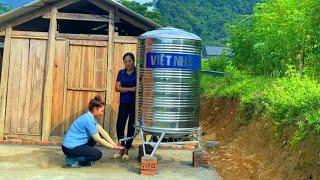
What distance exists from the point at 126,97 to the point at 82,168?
1492 mm

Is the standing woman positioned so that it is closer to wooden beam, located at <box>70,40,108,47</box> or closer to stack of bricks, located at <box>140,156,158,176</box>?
stack of bricks, located at <box>140,156,158,176</box>

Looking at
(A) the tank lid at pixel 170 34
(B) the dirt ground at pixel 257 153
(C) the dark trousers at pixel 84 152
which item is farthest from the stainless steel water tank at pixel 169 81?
(B) the dirt ground at pixel 257 153

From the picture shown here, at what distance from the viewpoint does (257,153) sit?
810cm

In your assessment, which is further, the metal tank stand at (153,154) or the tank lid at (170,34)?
the tank lid at (170,34)

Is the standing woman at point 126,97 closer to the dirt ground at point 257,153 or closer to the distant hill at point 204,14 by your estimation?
the dirt ground at point 257,153

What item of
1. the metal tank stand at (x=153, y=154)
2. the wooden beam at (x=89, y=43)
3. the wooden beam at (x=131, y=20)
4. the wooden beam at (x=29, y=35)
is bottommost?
the metal tank stand at (x=153, y=154)

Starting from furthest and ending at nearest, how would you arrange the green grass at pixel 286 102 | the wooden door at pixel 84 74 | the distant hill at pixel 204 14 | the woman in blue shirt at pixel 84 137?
1. the distant hill at pixel 204 14
2. the wooden door at pixel 84 74
3. the woman in blue shirt at pixel 84 137
4. the green grass at pixel 286 102

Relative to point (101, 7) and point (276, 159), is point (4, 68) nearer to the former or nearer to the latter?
point (101, 7)

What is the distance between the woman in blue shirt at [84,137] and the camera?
7082 millimetres

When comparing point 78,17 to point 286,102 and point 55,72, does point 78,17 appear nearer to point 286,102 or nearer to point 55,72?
point 55,72

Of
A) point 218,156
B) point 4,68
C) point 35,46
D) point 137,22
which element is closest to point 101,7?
point 137,22

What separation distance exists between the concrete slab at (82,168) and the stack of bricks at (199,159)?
0.11 meters

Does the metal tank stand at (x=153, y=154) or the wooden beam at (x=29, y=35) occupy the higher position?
the wooden beam at (x=29, y=35)

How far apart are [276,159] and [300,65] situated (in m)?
4.61
